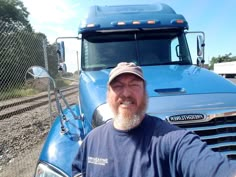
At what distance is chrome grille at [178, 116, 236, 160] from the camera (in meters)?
2.94

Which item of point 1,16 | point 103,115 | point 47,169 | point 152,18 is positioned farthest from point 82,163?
point 1,16

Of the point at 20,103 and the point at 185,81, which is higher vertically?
the point at 185,81

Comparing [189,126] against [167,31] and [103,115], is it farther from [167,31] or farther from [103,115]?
[167,31]

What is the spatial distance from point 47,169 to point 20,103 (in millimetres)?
14962

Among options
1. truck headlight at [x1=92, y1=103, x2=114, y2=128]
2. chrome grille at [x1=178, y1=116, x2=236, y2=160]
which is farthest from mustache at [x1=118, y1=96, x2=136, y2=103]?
chrome grille at [x1=178, y1=116, x2=236, y2=160]

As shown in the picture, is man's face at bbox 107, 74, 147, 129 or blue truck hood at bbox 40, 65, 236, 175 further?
blue truck hood at bbox 40, 65, 236, 175

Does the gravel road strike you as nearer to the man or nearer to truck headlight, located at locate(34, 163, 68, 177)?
truck headlight, located at locate(34, 163, 68, 177)

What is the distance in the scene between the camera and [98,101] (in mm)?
3209

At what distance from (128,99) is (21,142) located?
7.22m

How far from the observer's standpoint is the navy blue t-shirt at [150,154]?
183 centimetres

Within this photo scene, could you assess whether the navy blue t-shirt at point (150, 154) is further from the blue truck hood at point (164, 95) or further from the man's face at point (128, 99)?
the blue truck hood at point (164, 95)

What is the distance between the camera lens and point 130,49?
4.76 metres

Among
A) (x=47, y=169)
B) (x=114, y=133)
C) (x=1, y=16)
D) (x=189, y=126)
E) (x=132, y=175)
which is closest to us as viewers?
(x=132, y=175)

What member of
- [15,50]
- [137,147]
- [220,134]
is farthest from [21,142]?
[137,147]
